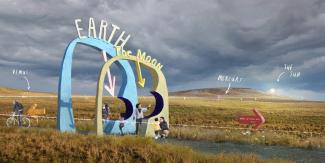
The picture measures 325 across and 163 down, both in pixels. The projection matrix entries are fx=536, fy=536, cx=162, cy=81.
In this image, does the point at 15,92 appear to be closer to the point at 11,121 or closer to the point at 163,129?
the point at 11,121

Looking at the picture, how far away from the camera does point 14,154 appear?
61.7 ft

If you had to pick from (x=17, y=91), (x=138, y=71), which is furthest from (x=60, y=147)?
(x=17, y=91)

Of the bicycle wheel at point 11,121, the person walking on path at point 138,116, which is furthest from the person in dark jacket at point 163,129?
the bicycle wheel at point 11,121

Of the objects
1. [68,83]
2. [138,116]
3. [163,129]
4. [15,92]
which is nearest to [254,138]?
[163,129]

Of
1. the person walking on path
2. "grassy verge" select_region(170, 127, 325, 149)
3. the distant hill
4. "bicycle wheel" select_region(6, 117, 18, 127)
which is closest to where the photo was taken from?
"grassy verge" select_region(170, 127, 325, 149)

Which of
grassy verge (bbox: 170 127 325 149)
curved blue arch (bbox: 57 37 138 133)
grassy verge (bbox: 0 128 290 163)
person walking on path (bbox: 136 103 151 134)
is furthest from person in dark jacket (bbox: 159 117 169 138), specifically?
grassy verge (bbox: 0 128 290 163)

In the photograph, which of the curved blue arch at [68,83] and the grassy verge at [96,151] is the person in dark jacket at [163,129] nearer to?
the curved blue arch at [68,83]

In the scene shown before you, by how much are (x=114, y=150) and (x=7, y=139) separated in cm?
544

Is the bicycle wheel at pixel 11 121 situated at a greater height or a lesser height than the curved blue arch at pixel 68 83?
lesser

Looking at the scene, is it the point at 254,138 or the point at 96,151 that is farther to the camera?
the point at 254,138

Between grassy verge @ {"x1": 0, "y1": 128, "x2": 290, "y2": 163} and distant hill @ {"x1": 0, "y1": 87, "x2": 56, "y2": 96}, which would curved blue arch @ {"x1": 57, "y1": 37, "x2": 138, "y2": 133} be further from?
distant hill @ {"x1": 0, "y1": 87, "x2": 56, "y2": 96}

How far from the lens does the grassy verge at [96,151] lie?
17.3m

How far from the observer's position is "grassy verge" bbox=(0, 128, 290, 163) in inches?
682

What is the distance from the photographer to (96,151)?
59.4 feet
